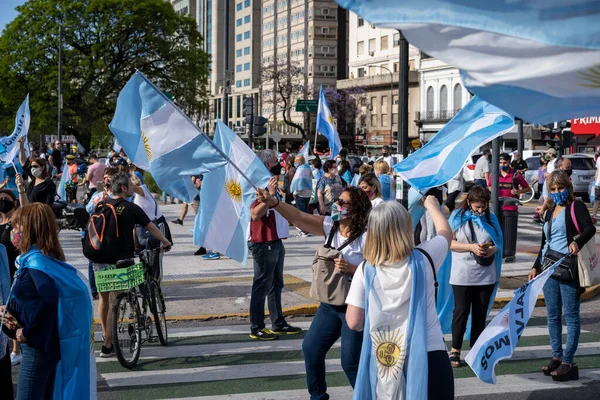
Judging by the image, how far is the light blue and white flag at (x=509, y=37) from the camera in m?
2.34

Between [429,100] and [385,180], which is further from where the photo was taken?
[429,100]

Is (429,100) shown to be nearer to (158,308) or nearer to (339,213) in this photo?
(158,308)

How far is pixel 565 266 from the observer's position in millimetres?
7117

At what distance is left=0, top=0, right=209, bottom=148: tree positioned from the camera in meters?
53.0

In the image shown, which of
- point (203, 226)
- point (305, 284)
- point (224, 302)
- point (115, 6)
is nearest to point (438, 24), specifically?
point (203, 226)

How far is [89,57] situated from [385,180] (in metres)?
42.6

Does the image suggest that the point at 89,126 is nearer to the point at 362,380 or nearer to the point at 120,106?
the point at 120,106

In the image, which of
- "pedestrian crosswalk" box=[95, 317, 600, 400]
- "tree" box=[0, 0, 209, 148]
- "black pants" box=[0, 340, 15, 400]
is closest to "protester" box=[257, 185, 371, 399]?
"pedestrian crosswalk" box=[95, 317, 600, 400]

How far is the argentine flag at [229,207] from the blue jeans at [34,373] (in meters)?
3.50

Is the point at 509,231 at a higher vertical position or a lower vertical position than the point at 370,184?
lower

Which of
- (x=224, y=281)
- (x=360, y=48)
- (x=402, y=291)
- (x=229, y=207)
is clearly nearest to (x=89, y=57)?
(x=360, y=48)

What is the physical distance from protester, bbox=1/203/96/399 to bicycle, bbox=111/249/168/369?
7.18ft

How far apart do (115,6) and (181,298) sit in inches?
1819

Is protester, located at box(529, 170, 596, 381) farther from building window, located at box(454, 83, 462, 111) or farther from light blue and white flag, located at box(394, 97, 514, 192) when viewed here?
building window, located at box(454, 83, 462, 111)
